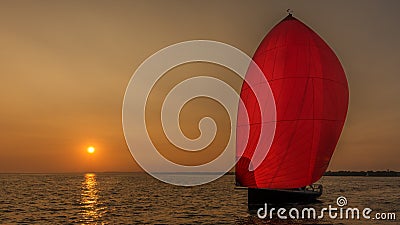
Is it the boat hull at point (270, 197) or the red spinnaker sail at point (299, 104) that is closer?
the red spinnaker sail at point (299, 104)

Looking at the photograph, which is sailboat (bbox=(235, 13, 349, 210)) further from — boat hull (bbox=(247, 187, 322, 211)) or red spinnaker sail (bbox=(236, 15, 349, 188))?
boat hull (bbox=(247, 187, 322, 211))

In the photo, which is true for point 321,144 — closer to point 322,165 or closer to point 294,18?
point 322,165

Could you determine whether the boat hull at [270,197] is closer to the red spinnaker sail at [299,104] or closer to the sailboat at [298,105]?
the sailboat at [298,105]

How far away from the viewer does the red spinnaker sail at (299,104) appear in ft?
86.1

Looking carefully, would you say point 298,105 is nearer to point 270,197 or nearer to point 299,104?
point 299,104

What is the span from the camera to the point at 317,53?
26.7 m

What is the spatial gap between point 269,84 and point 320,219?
13.8 metres

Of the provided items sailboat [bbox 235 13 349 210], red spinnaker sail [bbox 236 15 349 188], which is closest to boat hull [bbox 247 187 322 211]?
sailboat [bbox 235 13 349 210]

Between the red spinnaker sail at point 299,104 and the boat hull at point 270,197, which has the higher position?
the red spinnaker sail at point 299,104

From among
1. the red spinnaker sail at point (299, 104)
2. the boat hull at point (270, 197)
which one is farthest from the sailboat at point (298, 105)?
the boat hull at point (270, 197)

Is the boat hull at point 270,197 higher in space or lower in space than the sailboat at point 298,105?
lower

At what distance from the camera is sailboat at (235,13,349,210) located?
26.3m

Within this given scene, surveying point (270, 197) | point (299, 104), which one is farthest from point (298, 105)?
point (270, 197)

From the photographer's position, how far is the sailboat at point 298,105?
26266 mm
